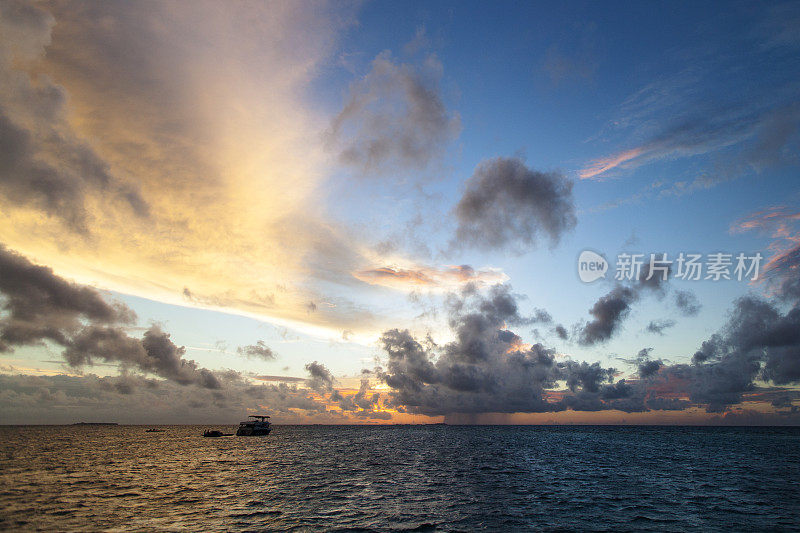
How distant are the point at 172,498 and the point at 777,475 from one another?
9106cm

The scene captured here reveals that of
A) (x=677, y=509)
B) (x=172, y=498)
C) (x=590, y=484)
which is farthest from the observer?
(x=590, y=484)

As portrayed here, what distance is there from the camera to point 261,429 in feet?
614

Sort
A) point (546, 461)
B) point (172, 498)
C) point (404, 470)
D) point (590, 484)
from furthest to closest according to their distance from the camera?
point (546, 461) < point (404, 470) < point (590, 484) < point (172, 498)

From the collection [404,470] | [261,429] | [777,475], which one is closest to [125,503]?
[404,470]

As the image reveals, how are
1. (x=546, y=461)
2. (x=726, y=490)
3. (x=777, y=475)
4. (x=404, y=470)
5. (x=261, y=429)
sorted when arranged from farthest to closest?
1. (x=261, y=429)
2. (x=546, y=461)
3. (x=404, y=470)
4. (x=777, y=475)
5. (x=726, y=490)

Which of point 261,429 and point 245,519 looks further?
point 261,429

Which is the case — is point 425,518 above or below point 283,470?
above

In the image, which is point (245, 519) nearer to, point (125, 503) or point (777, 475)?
point (125, 503)

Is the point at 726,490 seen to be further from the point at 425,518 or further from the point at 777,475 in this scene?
the point at 425,518

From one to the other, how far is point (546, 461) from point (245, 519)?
74061 millimetres

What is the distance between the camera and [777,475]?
66.6 metres

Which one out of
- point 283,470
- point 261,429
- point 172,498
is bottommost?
point 261,429

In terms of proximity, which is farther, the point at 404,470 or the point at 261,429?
the point at 261,429

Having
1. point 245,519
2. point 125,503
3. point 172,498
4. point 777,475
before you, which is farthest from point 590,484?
point 125,503
